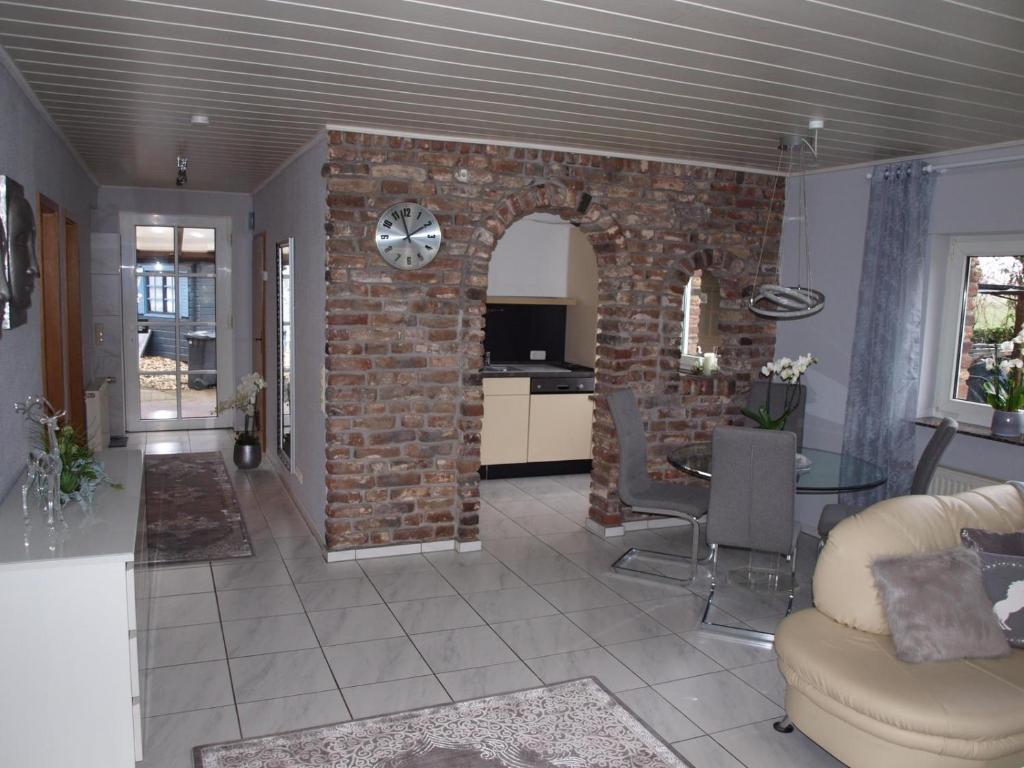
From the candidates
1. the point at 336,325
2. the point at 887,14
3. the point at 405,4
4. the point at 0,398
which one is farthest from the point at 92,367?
the point at 887,14

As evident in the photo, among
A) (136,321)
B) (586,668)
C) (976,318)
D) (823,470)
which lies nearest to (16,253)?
(586,668)

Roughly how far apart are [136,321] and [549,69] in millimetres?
6401

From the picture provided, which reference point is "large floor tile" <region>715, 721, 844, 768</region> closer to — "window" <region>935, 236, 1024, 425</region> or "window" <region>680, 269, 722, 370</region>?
"window" <region>935, 236, 1024, 425</region>

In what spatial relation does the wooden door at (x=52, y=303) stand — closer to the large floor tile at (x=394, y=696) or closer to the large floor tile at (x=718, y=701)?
the large floor tile at (x=394, y=696)

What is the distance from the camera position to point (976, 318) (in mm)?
4555

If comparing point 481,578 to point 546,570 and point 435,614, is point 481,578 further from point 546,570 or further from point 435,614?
point 435,614

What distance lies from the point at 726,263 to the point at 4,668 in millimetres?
4495

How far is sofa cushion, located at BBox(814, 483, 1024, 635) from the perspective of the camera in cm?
291

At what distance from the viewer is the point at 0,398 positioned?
9.63 ft

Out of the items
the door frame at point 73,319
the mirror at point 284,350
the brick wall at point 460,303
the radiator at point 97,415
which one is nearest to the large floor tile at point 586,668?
the brick wall at point 460,303

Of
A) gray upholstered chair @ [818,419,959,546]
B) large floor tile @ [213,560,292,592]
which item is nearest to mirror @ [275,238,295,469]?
large floor tile @ [213,560,292,592]

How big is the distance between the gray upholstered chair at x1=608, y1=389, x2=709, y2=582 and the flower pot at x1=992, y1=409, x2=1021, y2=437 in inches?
59.2

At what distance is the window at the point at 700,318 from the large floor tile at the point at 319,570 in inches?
113

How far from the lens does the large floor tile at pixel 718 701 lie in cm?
307
